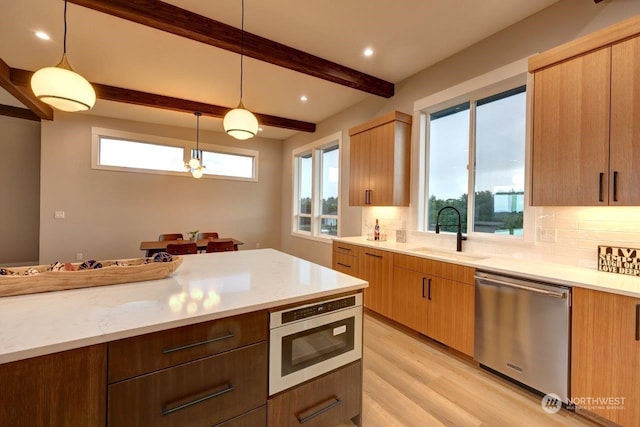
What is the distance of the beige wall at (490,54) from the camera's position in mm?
2070

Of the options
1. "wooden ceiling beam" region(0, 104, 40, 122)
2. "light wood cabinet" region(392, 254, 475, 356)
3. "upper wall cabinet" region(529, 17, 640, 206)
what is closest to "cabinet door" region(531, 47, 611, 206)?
"upper wall cabinet" region(529, 17, 640, 206)

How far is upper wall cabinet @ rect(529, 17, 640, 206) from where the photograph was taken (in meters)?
1.67

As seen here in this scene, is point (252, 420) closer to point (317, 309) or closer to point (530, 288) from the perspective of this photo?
point (317, 309)

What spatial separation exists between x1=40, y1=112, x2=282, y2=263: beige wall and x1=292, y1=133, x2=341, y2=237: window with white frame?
1022 millimetres

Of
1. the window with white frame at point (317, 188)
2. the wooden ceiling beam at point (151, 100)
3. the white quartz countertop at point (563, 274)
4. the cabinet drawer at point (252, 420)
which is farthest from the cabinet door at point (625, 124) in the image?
the wooden ceiling beam at point (151, 100)

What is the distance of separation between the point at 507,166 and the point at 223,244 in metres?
3.95

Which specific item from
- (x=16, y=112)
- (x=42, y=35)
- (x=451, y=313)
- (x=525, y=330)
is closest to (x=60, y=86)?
(x=42, y=35)

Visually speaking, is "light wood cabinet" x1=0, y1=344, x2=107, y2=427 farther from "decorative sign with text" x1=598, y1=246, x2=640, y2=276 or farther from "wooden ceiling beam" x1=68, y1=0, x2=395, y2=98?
"decorative sign with text" x1=598, y1=246, x2=640, y2=276

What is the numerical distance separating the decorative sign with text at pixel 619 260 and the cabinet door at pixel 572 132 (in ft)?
1.38

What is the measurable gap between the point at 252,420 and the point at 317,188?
4746mm

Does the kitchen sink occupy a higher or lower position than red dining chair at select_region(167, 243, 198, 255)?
higher

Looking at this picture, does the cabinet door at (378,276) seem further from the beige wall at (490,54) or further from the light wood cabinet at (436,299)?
the beige wall at (490,54)

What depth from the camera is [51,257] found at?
190 inches

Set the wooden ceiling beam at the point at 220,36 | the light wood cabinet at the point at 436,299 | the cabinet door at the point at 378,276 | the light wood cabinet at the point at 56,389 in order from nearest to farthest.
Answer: the light wood cabinet at the point at 56,389
the wooden ceiling beam at the point at 220,36
the light wood cabinet at the point at 436,299
the cabinet door at the point at 378,276
